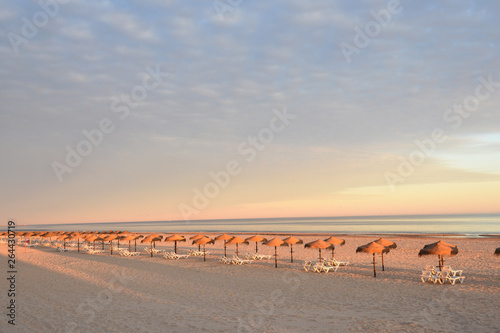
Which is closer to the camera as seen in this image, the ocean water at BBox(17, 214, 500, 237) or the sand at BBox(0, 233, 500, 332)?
the sand at BBox(0, 233, 500, 332)

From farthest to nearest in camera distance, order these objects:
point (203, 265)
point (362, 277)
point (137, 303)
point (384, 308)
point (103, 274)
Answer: point (203, 265) → point (103, 274) → point (362, 277) → point (137, 303) → point (384, 308)

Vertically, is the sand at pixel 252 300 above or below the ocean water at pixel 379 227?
above

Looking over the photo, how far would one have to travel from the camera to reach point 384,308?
10773 mm

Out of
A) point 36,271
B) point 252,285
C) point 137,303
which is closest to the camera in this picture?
→ point 137,303

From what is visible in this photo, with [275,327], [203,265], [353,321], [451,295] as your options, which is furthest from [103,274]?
[451,295]

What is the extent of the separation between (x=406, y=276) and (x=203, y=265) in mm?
11010

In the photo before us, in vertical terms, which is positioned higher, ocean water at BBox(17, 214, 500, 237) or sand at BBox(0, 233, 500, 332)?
sand at BBox(0, 233, 500, 332)

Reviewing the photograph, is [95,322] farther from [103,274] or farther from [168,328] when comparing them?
[103,274]

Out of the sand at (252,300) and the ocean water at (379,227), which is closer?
the sand at (252,300)

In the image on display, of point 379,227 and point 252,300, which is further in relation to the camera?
point 379,227

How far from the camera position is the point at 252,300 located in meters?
12.1

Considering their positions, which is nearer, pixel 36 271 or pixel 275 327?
pixel 275 327

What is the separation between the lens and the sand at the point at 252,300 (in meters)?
9.23

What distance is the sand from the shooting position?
363 inches
